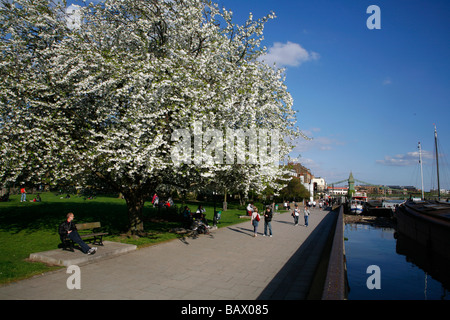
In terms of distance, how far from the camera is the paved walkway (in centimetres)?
647

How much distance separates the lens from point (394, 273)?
1408 centimetres

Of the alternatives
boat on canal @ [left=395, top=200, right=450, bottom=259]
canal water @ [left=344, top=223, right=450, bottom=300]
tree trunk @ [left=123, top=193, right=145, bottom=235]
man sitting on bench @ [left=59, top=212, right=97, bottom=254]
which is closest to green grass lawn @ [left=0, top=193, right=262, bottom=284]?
tree trunk @ [left=123, top=193, right=145, bottom=235]

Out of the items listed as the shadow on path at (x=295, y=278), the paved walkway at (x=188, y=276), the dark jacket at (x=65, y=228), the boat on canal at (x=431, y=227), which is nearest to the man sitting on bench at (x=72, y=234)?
the dark jacket at (x=65, y=228)

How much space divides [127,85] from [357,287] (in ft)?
37.9

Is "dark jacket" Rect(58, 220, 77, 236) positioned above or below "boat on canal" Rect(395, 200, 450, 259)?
above

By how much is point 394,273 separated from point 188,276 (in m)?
11.6

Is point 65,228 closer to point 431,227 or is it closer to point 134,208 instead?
point 134,208

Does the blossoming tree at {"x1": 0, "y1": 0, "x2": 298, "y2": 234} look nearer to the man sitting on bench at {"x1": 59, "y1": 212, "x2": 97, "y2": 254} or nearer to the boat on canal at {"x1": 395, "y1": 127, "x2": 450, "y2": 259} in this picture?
the man sitting on bench at {"x1": 59, "y1": 212, "x2": 97, "y2": 254}

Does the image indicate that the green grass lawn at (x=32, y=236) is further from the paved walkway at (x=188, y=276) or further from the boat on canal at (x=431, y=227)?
the boat on canal at (x=431, y=227)

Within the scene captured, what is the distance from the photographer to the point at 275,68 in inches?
572

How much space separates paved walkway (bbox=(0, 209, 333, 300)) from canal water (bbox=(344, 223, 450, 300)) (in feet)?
7.49

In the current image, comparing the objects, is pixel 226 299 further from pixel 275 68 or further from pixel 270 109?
pixel 275 68

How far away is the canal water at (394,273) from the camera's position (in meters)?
11.0

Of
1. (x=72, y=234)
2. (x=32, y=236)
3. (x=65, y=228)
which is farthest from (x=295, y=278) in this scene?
(x=32, y=236)
